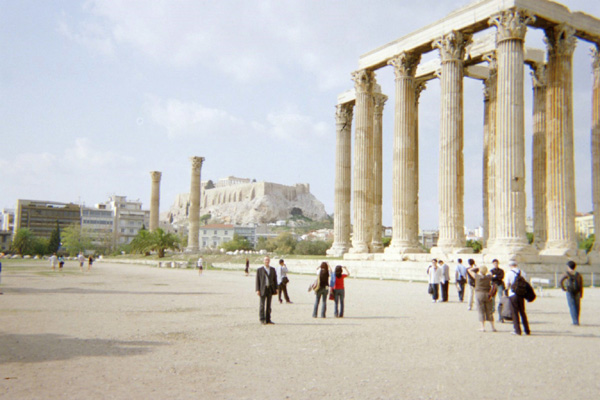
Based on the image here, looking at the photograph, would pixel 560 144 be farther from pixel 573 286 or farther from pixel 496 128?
pixel 573 286

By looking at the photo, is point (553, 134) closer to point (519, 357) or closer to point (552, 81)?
point (552, 81)

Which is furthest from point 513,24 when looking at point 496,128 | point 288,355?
point 288,355

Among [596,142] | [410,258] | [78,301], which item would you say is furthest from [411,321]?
[596,142]

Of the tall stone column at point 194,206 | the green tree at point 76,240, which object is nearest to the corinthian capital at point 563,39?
the tall stone column at point 194,206

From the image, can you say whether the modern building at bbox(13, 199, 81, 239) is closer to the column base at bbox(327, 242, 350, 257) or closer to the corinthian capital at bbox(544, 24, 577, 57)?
the column base at bbox(327, 242, 350, 257)

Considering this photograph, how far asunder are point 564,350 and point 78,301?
46.0ft

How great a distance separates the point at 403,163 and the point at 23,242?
102 meters

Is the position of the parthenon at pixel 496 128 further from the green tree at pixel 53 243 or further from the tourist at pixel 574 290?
the green tree at pixel 53 243

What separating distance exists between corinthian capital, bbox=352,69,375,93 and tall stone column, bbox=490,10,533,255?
1093cm

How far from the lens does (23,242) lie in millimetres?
110188

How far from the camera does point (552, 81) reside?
91.6 feet

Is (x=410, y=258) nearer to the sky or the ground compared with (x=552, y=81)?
nearer to the ground

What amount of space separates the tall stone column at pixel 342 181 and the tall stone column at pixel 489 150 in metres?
9.95

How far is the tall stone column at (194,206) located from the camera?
2589 inches
